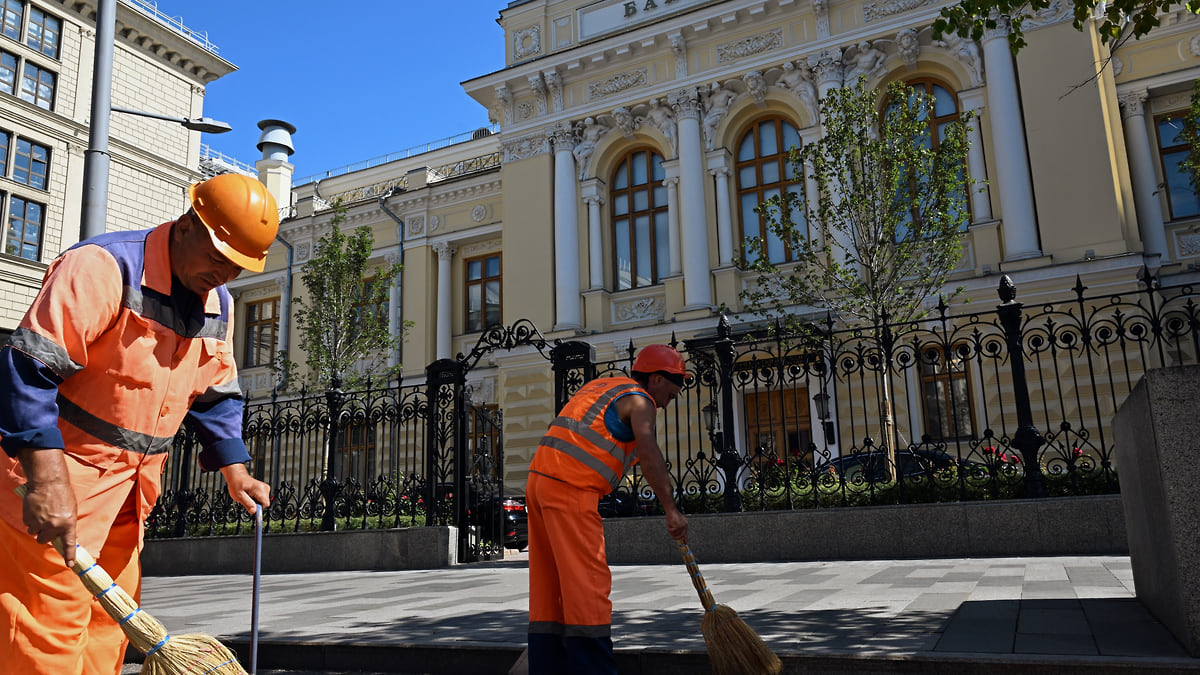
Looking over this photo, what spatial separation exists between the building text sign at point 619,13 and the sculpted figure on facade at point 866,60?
5062mm

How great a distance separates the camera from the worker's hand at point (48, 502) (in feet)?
7.61

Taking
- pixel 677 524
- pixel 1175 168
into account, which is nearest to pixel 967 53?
pixel 1175 168

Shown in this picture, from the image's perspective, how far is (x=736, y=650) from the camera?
3.77 meters

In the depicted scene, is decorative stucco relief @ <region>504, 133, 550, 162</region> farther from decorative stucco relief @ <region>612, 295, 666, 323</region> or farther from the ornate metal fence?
the ornate metal fence

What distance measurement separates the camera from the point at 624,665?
445cm

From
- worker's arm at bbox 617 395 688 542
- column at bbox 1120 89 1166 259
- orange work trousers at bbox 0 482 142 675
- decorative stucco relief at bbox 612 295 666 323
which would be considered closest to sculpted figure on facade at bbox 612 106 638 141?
decorative stucco relief at bbox 612 295 666 323

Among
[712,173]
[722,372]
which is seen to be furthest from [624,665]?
[712,173]

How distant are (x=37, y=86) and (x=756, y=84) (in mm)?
25383

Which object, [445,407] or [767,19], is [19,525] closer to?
[445,407]

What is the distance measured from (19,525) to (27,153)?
33.8 metres

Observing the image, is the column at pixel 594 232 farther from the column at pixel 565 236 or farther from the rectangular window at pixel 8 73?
the rectangular window at pixel 8 73

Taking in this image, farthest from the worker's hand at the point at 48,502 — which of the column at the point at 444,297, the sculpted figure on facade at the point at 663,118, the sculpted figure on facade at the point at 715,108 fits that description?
the column at the point at 444,297

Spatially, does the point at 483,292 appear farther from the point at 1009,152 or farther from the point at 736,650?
the point at 736,650

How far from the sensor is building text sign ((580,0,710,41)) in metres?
24.2
